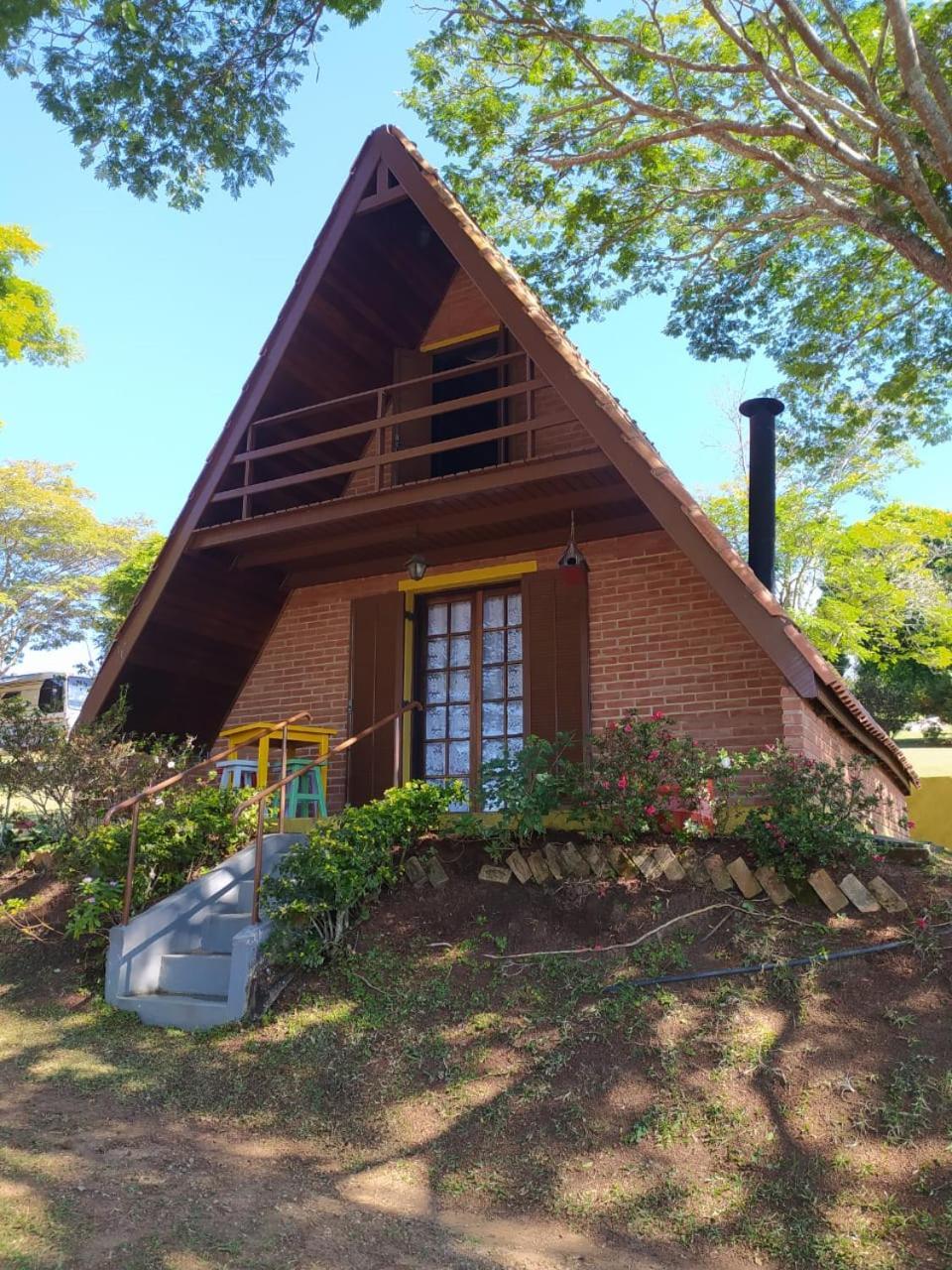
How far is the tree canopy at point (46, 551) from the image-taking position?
28844 millimetres

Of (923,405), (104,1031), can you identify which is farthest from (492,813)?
(923,405)

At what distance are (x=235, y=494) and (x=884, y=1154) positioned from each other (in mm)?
6814

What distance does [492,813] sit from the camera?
6.87 m

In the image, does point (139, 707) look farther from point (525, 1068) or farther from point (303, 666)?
point (525, 1068)

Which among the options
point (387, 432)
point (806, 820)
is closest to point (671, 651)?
point (806, 820)

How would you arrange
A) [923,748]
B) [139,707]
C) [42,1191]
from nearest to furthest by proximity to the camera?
[42,1191]
[139,707]
[923,748]

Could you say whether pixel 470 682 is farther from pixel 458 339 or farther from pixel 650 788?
pixel 458 339

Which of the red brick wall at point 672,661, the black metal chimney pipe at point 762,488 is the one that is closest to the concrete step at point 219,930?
the red brick wall at point 672,661

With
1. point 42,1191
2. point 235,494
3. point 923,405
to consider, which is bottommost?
point 42,1191

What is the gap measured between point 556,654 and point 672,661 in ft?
3.33

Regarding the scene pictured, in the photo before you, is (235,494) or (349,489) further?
(349,489)

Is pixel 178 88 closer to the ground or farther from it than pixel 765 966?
farther from it

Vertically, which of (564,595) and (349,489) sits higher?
(349,489)

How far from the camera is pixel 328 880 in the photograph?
5777 millimetres
